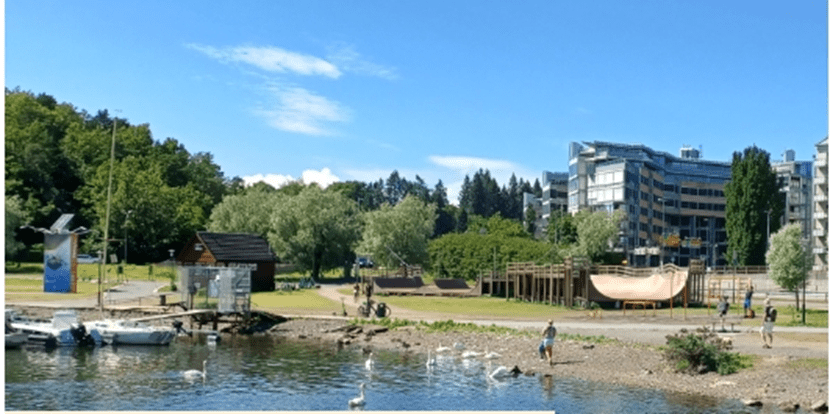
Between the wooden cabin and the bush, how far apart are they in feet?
157

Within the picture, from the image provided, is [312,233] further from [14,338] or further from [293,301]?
[14,338]

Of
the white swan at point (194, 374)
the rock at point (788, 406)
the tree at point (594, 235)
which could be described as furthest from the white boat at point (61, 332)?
the tree at point (594, 235)

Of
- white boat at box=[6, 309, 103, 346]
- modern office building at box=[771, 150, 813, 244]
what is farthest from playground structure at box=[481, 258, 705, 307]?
modern office building at box=[771, 150, 813, 244]

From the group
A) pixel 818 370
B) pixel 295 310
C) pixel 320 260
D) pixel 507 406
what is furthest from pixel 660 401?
pixel 320 260

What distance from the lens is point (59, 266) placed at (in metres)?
62.0

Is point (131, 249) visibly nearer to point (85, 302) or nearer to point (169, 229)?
point (169, 229)

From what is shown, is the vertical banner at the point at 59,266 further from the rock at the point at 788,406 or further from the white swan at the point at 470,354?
the rock at the point at 788,406

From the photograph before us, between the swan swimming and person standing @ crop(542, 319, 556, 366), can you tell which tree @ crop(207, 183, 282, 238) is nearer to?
the swan swimming

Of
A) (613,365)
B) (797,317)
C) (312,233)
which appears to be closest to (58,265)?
(312,233)

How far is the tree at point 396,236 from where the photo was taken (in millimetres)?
92938

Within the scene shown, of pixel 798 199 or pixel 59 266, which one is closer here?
pixel 59 266

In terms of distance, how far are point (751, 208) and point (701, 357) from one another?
288 ft

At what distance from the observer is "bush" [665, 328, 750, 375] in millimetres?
32219

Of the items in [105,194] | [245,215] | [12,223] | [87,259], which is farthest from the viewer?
[105,194]
